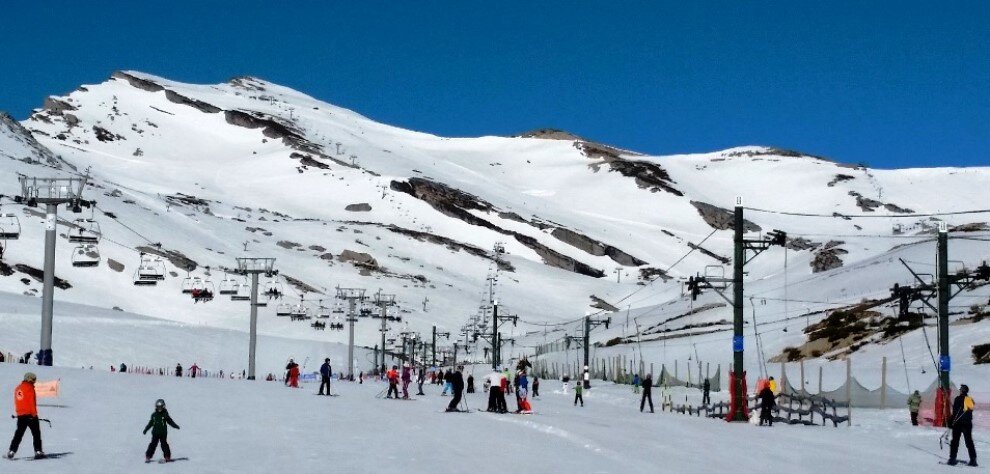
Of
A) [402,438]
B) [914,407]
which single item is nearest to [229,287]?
[914,407]

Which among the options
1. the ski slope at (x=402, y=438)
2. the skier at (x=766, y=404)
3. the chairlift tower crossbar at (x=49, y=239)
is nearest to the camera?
the ski slope at (x=402, y=438)

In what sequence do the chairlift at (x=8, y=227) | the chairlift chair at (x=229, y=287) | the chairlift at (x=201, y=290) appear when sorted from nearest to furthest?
1. the chairlift at (x=8, y=227)
2. the chairlift chair at (x=229, y=287)
3. the chairlift at (x=201, y=290)

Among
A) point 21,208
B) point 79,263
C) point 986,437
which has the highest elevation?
point 21,208

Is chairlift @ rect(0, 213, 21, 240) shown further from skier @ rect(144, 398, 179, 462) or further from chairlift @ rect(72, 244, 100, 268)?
skier @ rect(144, 398, 179, 462)

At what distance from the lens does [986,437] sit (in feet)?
111

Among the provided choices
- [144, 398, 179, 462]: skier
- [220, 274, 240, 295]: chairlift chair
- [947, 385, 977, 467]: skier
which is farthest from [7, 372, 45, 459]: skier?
[220, 274, 240, 295]: chairlift chair

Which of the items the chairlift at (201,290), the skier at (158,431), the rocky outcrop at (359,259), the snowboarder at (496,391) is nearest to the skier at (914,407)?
the snowboarder at (496,391)

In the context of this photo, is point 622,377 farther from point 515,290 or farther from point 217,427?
point 515,290

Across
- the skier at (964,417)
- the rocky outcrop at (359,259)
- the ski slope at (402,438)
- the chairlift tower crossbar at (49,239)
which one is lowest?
the ski slope at (402,438)

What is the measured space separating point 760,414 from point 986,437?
262 inches

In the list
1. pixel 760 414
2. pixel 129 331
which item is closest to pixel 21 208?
pixel 129 331

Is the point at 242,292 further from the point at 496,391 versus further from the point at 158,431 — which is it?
the point at 158,431

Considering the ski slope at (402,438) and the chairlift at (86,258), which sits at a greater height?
the chairlift at (86,258)

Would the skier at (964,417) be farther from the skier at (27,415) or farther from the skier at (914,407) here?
the skier at (27,415)
